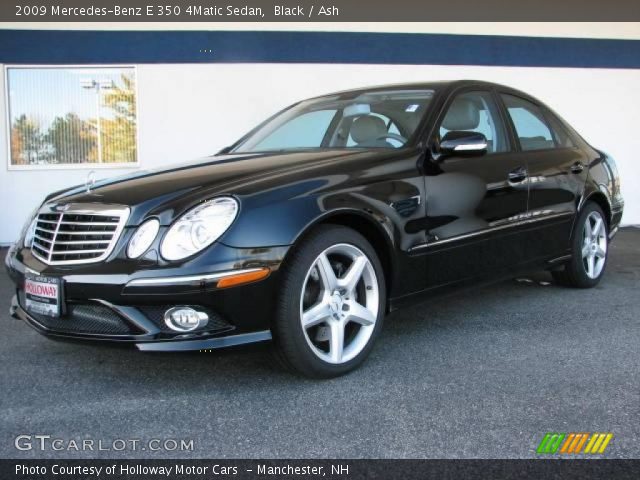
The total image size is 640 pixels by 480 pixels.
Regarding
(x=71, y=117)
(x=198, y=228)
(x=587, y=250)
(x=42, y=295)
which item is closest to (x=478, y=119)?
(x=587, y=250)

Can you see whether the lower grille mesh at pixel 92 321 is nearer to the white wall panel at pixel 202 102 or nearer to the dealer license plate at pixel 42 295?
the dealer license plate at pixel 42 295

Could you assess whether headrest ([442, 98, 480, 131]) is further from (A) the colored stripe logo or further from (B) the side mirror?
(A) the colored stripe logo

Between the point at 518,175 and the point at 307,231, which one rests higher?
the point at 518,175

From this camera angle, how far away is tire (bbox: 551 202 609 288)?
4875mm

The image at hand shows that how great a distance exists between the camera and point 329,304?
3055 millimetres

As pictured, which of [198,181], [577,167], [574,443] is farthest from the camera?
[577,167]

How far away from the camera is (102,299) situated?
2732 millimetres

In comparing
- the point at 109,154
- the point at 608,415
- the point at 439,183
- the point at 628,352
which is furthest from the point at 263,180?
the point at 109,154

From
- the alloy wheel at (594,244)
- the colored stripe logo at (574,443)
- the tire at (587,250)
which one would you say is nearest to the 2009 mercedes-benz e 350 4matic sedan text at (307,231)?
the tire at (587,250)

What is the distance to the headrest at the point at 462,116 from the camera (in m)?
3.82

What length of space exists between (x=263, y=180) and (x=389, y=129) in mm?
1095

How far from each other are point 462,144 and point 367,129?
593mm

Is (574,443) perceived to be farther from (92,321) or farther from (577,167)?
(577,167)
